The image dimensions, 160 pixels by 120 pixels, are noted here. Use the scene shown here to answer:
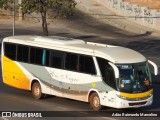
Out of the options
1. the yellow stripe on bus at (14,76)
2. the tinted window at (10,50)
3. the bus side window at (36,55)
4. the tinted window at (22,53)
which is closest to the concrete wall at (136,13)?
the tinted window at (10,50)

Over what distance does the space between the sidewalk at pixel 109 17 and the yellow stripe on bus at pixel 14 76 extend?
34217mm

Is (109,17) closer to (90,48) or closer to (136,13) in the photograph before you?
(136,13)

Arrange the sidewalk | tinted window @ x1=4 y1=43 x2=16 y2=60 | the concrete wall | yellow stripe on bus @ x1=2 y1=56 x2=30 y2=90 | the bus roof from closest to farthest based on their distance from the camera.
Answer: the bus roof → yellow stripe on bus @ x1=2 y1=56 x2=30 y2=90 → tinted window @ x1=4 y1=43 x2=16 y2=60 → the sidewalk → the concrete wall

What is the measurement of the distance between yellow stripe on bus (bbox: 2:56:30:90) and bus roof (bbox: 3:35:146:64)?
113 cm

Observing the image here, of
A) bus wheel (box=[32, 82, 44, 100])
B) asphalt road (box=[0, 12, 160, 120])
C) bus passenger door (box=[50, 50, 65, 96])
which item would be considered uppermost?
bus passenger door (box=[50, 50, 65, 96])

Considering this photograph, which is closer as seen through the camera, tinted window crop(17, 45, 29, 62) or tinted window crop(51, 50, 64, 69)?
tinted window crop(51, 50, 64, 69)

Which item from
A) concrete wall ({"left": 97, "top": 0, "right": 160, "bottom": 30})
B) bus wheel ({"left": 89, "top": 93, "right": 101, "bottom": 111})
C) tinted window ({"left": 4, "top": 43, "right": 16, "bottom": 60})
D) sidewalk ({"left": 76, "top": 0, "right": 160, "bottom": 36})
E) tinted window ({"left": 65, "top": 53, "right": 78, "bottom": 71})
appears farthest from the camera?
concrete wall ({"left": 97, "top": 0, "right": 160, "bottom": 30})

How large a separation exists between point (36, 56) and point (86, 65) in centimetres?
321

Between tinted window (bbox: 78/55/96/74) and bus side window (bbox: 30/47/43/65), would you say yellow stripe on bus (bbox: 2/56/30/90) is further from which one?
tinted window (bbox: 78/55/96/74)

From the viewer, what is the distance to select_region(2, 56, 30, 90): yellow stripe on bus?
81.1 feet

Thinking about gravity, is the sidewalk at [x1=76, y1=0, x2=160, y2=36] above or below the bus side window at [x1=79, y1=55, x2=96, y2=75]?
below

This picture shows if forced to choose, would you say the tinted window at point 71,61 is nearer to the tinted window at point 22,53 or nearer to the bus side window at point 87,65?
the bus side window at point 87,65

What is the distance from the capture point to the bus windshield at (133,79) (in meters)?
20.8

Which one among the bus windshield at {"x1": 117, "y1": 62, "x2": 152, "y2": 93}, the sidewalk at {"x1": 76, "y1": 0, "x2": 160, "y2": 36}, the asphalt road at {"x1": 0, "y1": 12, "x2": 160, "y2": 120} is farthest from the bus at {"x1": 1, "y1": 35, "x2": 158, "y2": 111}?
the sidewalk at {"x1": 76, "y1": 0, "x2": 160, "y2": 36}
